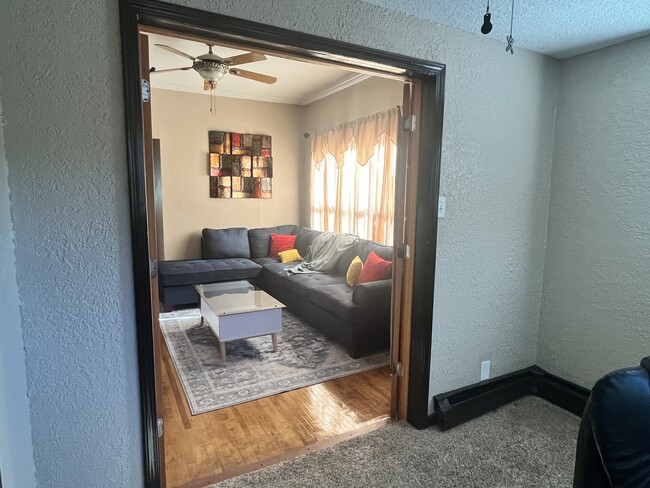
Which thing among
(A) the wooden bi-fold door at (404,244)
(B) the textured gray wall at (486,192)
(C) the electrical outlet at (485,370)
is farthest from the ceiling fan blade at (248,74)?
(C) the electrical outlet at (485,370)

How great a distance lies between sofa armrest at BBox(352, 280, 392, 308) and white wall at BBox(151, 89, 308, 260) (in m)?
2.90

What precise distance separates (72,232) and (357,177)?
11.2ft

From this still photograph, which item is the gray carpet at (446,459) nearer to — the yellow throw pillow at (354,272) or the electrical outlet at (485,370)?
the electrical outlet at (485,370)

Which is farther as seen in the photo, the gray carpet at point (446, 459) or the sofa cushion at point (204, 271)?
the sofa cushion at point (204, 271)

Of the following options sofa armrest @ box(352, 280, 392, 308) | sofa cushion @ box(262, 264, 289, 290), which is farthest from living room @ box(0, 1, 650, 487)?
sofa cushion @ box(262, 264, 289, 290)

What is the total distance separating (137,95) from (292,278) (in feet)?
9.65

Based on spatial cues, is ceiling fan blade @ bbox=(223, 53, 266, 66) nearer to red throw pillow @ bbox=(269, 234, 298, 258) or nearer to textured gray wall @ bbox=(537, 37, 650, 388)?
textured gray wall @ bbox=(537, 37, 650, 388)

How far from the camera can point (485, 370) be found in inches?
98.3

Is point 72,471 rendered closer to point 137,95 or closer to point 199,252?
point 137,95

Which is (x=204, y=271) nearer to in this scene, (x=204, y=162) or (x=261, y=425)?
(x=204, y=162)

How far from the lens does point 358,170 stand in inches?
176

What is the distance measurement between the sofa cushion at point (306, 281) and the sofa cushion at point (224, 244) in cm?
127

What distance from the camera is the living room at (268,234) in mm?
2459

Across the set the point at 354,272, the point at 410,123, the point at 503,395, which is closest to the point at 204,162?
the point at 354,272
